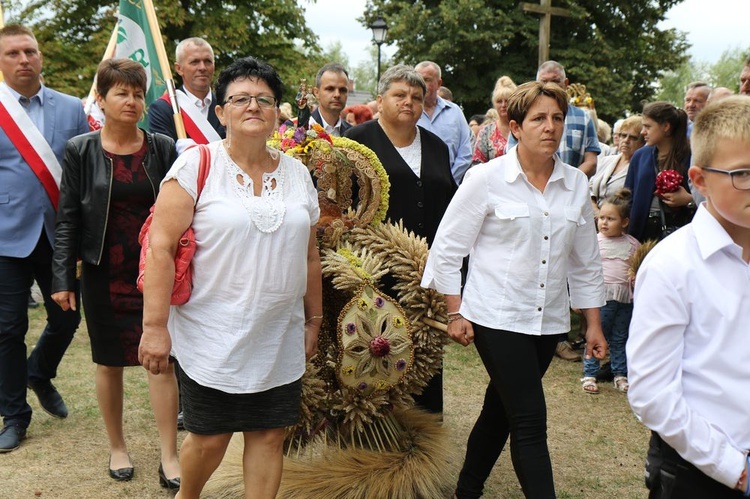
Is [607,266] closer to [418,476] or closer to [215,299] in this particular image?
[418,476]

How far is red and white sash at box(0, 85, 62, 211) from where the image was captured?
15.6ft

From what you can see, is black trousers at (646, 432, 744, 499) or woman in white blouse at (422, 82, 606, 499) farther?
woman in white blouse at (422, 82, 606, 499)

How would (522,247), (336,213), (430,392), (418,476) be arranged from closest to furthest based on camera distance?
(522,247), (418,476), (336,213), (430,392)

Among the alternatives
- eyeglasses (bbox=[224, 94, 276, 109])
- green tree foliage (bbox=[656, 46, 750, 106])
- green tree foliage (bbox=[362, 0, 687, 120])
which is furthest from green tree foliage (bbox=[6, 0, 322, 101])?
green tree foliage (bbox=[656, 46, 750, 106])

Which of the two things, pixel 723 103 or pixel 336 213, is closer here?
pixel 723 103

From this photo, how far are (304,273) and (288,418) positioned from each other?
0.61 meters

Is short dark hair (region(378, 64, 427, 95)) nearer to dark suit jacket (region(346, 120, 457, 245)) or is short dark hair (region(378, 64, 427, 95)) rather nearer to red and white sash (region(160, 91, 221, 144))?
dark suit jacket (region(346, 120, 457, 245))

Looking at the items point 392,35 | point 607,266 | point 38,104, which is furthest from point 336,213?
point 392,35

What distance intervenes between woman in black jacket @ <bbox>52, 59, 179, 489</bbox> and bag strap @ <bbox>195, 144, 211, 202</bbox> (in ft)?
4.01

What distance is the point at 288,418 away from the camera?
10.8ft

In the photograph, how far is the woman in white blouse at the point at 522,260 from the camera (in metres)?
3.46

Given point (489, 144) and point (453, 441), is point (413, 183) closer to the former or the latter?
point (453, 441)

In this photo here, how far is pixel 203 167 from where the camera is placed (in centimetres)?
309

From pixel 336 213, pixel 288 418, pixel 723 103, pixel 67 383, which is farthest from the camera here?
pixel 67 383
